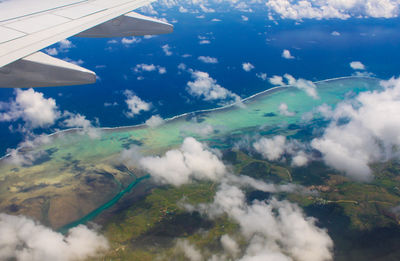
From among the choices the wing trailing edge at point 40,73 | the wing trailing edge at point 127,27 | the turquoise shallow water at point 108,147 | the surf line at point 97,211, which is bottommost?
the surf line at point 97,211

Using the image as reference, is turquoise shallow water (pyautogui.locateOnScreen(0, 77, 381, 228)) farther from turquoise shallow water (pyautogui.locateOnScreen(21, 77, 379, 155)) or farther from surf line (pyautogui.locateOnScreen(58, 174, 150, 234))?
surf line (pyautogui.locateOnScreen(58, 174, 150, 234))

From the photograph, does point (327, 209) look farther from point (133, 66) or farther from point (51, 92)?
point (51, 92)

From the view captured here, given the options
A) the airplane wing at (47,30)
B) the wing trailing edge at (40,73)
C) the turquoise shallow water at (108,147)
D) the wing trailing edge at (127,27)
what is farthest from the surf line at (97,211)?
the wing trailing edge at (40,73)

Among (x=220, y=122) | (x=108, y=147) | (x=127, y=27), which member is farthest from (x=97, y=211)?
(x=127, y=27)

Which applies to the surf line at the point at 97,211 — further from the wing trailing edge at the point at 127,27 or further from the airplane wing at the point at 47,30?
the airplane wing at the point at 47,30

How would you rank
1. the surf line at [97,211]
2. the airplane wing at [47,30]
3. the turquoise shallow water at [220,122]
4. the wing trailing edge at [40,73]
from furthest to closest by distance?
the turquoise shallow water at [220,122] → the surf line at [97,211] → the wing trailing edge at [40,73] → the airplane wing at [47,30]

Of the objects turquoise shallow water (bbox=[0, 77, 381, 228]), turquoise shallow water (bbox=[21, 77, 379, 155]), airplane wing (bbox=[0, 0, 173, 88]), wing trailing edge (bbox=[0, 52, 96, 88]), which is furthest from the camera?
turquoise shallow water (bbox=[21, 77, 379, 155])

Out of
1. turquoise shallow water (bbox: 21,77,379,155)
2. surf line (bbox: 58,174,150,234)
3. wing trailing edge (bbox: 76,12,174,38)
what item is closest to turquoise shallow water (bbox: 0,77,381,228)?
turquoise shallow water (bbox: 21,77,379,155)

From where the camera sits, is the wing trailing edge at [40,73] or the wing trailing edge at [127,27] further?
the wing trailing edge at [127,27]

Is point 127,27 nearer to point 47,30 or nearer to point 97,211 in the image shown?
point 47,30
